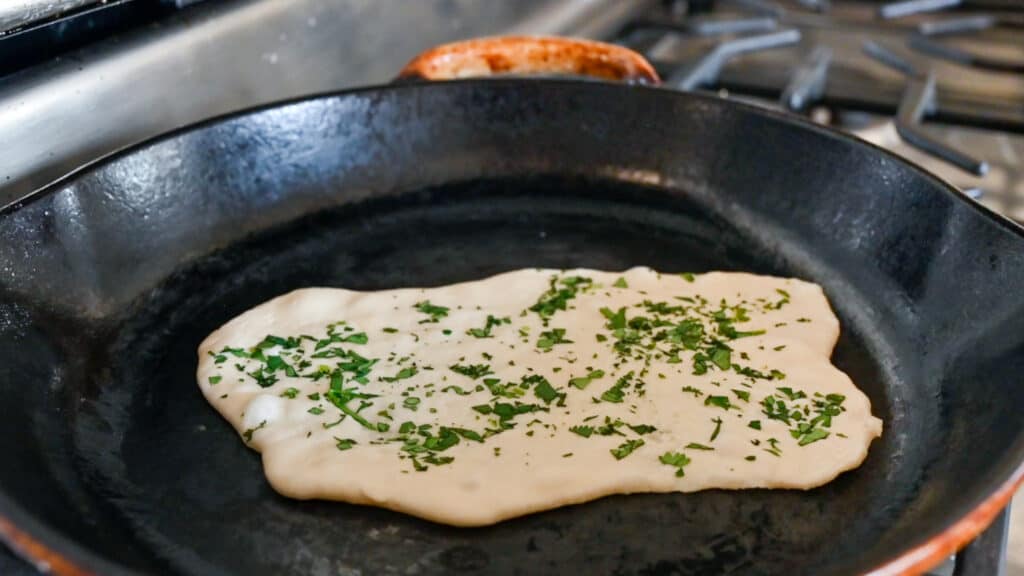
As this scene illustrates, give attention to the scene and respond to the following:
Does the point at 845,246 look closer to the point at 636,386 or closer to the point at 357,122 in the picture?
the point at 636,386

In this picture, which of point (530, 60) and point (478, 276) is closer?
point (478, 276)

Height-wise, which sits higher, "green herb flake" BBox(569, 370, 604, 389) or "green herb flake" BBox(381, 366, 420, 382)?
"green herb flake" BBox(381, 366, 420, 382)

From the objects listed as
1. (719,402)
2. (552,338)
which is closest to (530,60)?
(552,338)

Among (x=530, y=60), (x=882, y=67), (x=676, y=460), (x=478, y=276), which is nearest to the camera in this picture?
(x=676, y=460)

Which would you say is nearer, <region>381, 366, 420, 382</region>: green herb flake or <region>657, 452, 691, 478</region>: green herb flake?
<region>657, 452, 691, 478</region>: green herb flake

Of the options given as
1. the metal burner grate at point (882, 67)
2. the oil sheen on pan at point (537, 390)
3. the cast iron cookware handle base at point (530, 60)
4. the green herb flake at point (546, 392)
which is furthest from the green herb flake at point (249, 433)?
the metal burner grate at point (882, 67)

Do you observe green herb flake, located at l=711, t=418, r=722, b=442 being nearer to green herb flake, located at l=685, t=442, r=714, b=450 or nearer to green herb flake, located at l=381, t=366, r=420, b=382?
green herb flake, located at l=685, t=442, r=714, b=450

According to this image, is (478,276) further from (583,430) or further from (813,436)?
(813,436)

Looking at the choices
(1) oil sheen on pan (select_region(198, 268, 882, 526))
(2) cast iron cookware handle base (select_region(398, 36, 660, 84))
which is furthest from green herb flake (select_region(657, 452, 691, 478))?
(2) cast iron cookware handle base (select_region(398, 36, 660, 84))
